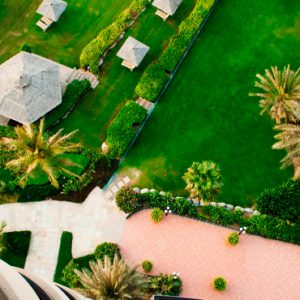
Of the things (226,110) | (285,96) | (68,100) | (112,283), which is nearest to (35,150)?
(68,100)

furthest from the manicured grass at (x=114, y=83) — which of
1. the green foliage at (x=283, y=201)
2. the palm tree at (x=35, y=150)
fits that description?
the green foliage at (x=283, y=201)

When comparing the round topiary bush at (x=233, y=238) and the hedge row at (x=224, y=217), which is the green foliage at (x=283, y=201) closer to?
the hedge row at (x=224, y=217)

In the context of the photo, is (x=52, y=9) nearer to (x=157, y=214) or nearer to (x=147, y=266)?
(x=157, y=214)

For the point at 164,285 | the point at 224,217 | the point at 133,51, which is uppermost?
the point at 133,51

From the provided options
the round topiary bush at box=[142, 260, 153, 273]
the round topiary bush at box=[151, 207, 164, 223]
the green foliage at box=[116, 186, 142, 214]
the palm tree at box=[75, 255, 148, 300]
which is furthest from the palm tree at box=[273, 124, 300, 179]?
the palm tree at box=[75, 255, 148, 300]

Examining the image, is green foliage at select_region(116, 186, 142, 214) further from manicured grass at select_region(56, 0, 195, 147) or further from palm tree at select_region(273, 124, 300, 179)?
palm tree at select_region(273, 124, 300, 179)
